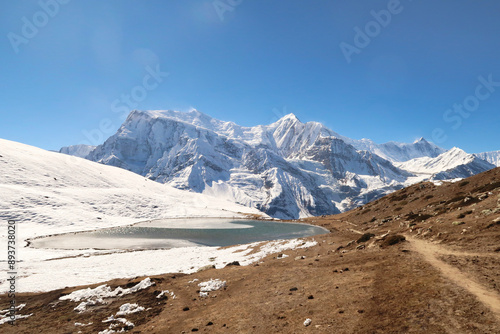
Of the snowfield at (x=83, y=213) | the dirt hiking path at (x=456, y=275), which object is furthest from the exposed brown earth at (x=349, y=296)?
the snowfield at (x=83, y=213)

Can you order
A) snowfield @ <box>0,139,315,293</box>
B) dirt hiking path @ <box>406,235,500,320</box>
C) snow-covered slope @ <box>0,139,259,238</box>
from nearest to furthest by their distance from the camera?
1. dirt hiking path @ <box>406,235,500,320</box>
2. snowfield @ <box>0,139,315,293</box>
3. snow-covered slope @ <box>0,139,259,238</box>

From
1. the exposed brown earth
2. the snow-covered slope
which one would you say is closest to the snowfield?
the snow-covered slope

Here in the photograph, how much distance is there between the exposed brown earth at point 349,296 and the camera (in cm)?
1198

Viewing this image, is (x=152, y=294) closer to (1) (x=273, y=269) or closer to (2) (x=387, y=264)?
(1) (x=273, y=269)

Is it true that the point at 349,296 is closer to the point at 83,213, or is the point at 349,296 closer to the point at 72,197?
the point at 83,213

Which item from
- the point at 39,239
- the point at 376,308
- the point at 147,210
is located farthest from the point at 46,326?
the point at 147,210

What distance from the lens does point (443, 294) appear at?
13.2 meters

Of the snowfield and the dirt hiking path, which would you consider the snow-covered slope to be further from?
the dirt hiking path

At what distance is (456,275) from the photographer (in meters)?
15.4

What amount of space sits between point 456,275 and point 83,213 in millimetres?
125093

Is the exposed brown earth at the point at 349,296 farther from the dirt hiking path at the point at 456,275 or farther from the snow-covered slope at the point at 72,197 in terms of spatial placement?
the snow-covered slope at the point at 72,197

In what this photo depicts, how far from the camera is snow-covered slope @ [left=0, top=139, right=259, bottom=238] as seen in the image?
90562 mm

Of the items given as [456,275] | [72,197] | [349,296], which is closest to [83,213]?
[72,197]

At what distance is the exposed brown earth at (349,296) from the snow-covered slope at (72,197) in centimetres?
7756
